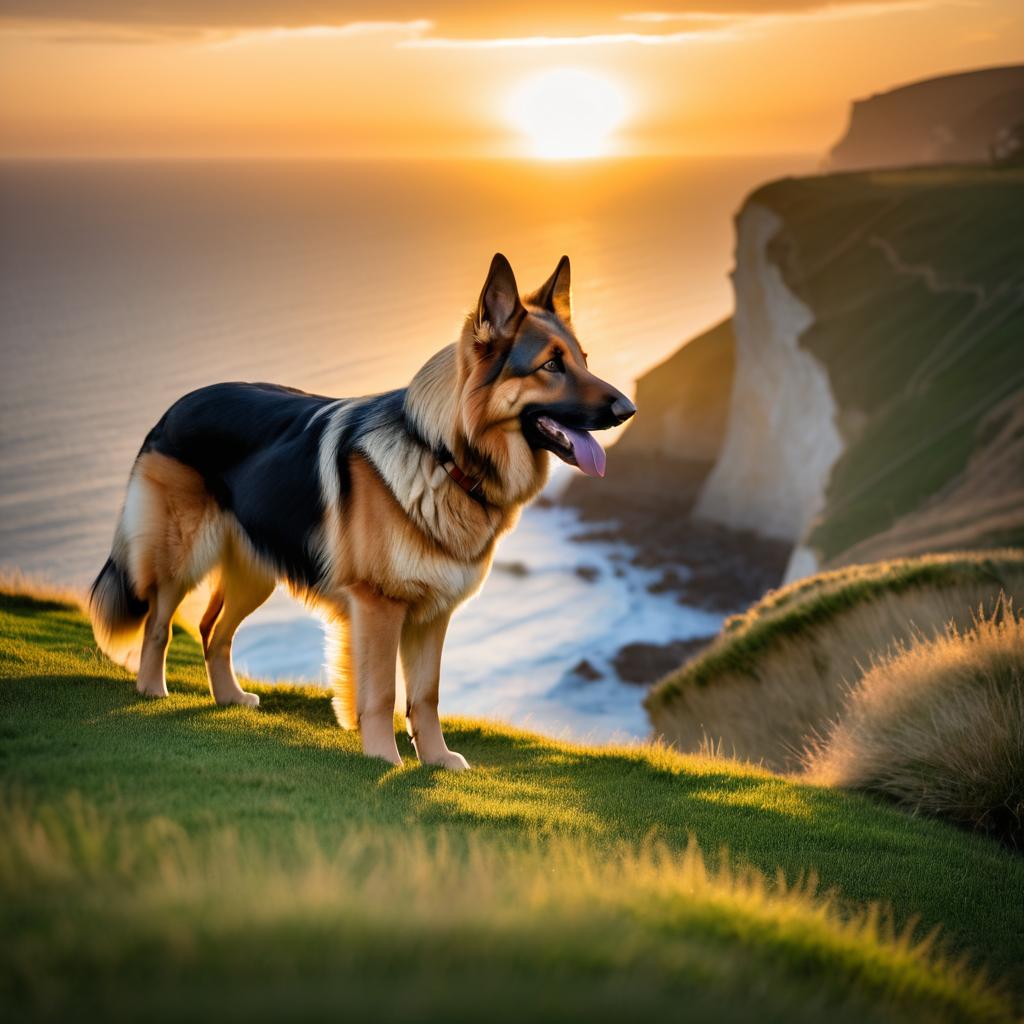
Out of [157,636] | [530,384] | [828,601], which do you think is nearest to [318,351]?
[828,601]

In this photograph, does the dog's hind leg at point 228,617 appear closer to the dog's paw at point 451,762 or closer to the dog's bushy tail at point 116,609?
the dog's bushy tail at point 116,609

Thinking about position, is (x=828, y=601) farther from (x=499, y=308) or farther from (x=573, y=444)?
(x=499, y=308)

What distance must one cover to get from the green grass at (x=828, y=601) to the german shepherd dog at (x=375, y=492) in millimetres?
6686

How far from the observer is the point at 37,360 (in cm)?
5822

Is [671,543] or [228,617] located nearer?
[228,617]

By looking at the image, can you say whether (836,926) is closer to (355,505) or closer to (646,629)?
(355,505)

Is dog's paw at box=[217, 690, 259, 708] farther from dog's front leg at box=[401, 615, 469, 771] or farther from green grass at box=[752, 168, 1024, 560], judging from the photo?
green grass at box=[752, 168, 1024, 560]

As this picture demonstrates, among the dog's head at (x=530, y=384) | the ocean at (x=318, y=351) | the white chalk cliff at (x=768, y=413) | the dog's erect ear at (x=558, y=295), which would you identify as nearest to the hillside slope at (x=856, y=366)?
the white chalk cliff at (x=768, y=413)

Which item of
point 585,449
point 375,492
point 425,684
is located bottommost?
point 425,684

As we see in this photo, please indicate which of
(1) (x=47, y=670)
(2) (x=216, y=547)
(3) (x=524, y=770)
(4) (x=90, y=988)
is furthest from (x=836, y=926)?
(1) (x=47, y=670)

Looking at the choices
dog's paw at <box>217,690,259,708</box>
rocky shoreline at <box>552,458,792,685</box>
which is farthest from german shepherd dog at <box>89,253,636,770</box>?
rocky shoreline at <box>552,458,792,685</box>

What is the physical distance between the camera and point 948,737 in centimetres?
739

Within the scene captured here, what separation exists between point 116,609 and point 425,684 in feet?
8.40

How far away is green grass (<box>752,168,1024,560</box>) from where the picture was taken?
104 ft
